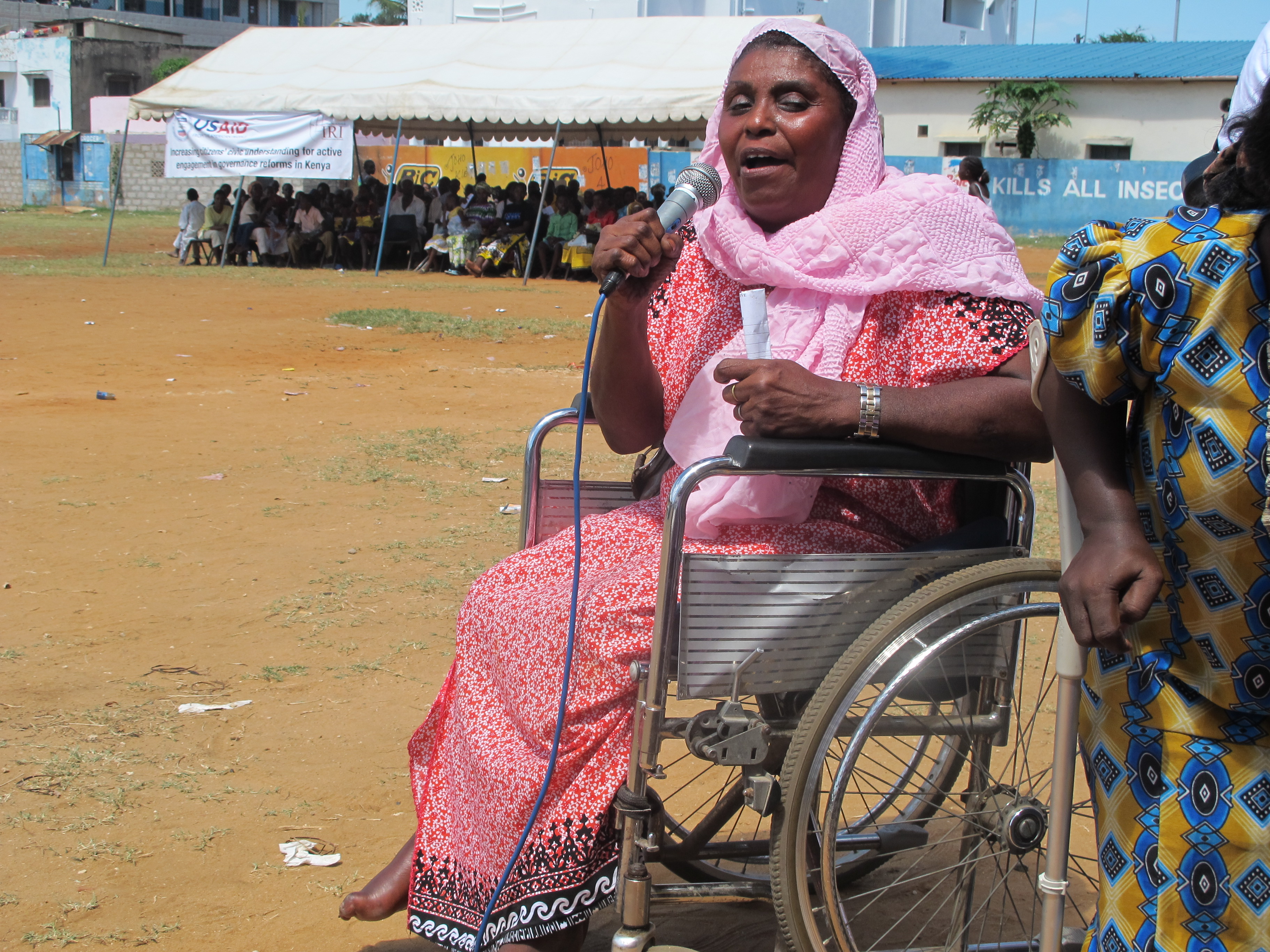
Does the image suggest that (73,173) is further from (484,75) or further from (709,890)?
(709,890)

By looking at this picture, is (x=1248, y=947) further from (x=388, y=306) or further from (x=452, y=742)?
(x=388, y=306)

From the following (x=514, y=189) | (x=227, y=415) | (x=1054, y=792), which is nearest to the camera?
(x=1054, y=792)

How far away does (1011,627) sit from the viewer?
2.02 metres

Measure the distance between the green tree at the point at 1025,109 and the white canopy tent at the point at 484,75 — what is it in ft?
45.9

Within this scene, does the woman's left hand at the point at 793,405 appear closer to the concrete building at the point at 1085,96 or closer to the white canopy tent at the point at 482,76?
the white canopy tent at the point at 482,76

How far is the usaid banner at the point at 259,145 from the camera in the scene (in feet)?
55.7

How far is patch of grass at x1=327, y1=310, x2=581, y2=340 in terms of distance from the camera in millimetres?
11781

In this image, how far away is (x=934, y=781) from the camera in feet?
7.71

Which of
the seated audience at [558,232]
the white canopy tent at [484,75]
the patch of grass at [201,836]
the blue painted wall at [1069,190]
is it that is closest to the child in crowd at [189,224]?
the white canopy tent at [484,75]

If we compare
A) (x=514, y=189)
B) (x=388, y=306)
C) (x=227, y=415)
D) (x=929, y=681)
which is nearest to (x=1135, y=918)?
(x=929, y=681)

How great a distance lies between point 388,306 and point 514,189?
20.1 ft

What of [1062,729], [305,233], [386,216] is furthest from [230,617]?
[305,233]

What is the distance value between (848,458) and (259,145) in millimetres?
16947

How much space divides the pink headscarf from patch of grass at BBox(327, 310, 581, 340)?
30.5ft
